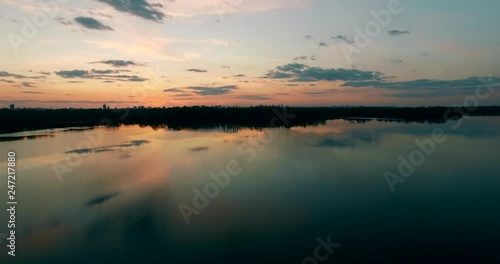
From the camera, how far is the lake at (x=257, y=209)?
7.25 meters

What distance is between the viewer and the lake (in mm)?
7246

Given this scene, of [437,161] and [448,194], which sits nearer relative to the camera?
[448,194]

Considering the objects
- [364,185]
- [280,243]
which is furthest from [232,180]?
[280,243]

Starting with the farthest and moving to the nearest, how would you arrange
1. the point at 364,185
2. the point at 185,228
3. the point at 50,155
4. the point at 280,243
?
the point at 50,155
the point at 364,185
the point at 185,228
the point at 280,243

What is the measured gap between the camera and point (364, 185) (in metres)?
12.5

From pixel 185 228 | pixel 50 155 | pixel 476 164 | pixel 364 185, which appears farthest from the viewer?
pixel 50 155

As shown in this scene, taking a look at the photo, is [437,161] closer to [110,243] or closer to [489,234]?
[489,234]

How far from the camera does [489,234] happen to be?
7906 millimetres

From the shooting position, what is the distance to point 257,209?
991 centimetres

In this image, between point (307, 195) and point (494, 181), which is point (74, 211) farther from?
point (494, 181)

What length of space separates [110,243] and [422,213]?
26.1 feet

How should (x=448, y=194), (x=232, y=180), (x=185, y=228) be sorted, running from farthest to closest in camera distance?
(x=232, y=180) → (x=448, y=194) → (x=185, y=228)

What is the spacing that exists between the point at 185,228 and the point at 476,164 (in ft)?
47.2

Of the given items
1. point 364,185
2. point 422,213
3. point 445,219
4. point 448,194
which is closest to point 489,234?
point 445,219
